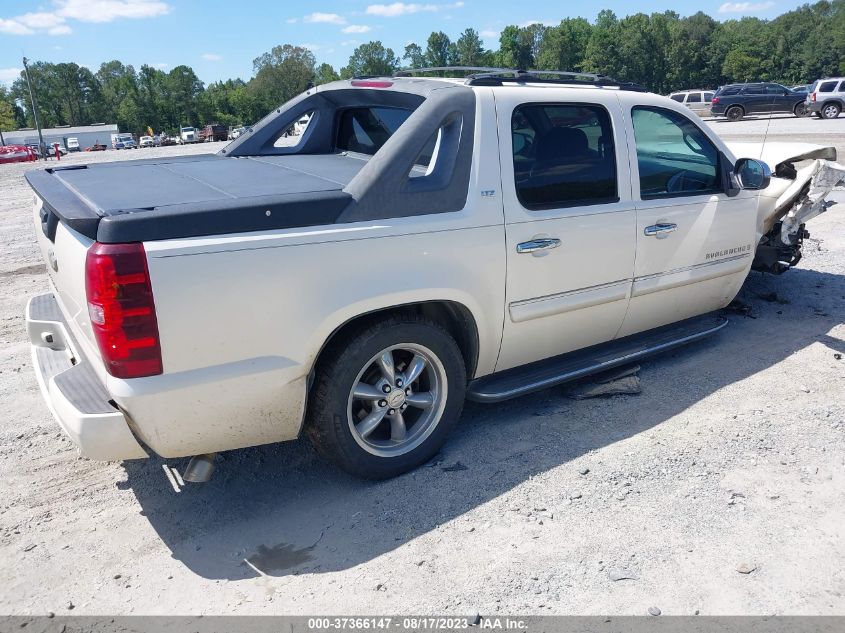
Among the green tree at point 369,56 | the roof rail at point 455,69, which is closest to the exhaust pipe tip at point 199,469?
the roof rail at point 455,69

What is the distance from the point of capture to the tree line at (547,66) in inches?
4006

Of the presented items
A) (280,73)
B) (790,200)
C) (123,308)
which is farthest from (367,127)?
(280,73)

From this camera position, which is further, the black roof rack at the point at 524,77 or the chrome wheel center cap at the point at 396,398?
the black roof rack at the point at 524,77

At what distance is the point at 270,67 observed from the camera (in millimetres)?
125562

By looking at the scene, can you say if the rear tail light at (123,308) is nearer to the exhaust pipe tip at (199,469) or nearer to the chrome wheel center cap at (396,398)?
the exhaust pipe tip at (199,469)

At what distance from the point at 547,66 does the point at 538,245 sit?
133m

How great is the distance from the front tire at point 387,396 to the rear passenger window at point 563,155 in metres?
0.95

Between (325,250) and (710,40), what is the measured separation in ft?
420

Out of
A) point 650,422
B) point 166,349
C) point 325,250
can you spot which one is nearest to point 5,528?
point 166,349

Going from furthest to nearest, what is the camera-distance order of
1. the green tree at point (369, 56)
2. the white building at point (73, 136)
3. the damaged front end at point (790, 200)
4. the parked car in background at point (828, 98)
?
the green tree at point (369, 56) < the white building at point (73, 136) < the parked car in background at point (828, 98) < the damaged front end at point (790, 200)

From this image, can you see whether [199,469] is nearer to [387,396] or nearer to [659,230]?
[387,396]

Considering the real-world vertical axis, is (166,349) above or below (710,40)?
below

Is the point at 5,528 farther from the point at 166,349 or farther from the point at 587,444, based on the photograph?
the point at 587,444

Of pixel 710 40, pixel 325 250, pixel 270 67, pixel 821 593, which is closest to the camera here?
pixel 821 593
